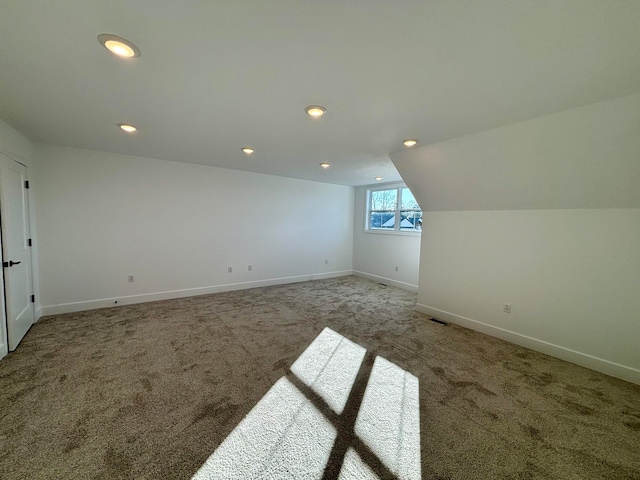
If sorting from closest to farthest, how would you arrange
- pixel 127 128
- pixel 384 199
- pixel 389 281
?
pixel 127 128 < pixel 389 281 < pixel 384 199

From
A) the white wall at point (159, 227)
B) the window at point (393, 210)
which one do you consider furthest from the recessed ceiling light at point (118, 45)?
the window at point (393, 210)

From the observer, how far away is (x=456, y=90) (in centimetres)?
184

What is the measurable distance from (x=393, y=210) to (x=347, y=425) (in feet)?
15.8

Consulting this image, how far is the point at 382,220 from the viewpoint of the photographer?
6.22m

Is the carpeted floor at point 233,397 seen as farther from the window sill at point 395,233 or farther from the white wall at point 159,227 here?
the window sill at point 395,233

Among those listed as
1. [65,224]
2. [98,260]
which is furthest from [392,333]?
[65,224]

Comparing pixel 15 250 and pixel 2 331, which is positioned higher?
pixel 15 250

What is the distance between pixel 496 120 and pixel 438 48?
1309 millimetres

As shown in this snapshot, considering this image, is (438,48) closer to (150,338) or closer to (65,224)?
(150,338)

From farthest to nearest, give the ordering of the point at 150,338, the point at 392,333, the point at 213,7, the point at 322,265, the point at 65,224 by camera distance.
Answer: the point at 322,265, the point at 65,224, the point at 392,333, the point at 150,338, the point at 213,7

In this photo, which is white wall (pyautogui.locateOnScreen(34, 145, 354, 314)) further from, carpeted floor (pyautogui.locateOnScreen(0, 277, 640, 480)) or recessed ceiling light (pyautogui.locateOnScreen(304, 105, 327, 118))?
recessed ceiling light (pyautogui.locateOnScreen(304, 105, 327, 118))

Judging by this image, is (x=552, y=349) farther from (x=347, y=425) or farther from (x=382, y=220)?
(x=382, y=220)

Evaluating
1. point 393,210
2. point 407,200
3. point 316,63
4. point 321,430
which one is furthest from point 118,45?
point 393,210

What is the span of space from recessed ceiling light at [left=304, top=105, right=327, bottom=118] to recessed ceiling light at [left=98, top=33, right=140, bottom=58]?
1197mm
